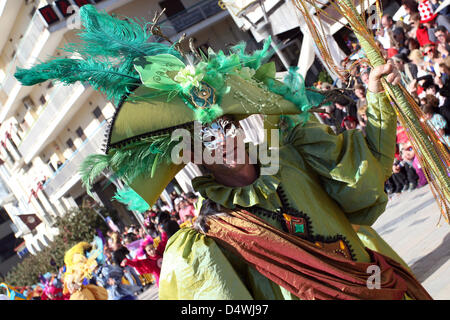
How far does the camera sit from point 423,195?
6.14 meters

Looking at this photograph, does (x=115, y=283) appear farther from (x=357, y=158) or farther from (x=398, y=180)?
(x=357, y=158)

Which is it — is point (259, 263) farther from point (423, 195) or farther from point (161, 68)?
point (423, 195)

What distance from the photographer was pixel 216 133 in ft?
8.18

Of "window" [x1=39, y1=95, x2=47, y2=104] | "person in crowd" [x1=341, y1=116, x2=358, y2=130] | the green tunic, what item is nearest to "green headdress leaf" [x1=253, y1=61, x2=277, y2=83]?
the green tunic

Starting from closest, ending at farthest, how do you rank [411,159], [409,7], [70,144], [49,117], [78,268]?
[411,159]
[409,7]
[78,268]
[49,117]
[70,144]

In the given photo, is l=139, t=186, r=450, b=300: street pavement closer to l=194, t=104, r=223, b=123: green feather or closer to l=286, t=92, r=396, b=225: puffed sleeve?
l=286, t=92, r=396, b=225: puffed sleeve

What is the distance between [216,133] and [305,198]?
0.56 meters

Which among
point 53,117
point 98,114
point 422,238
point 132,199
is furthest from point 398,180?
point 53,117

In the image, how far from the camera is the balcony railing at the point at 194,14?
20.0 metres

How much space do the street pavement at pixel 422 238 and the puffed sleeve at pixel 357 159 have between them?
60 centimetres

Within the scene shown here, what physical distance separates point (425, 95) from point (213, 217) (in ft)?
14.4

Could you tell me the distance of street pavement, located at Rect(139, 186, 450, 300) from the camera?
11.7ft

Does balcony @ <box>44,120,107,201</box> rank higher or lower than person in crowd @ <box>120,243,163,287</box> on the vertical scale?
higher

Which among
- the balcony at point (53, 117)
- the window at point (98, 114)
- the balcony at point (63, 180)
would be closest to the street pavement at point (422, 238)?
the balcony at point (53, 117)
